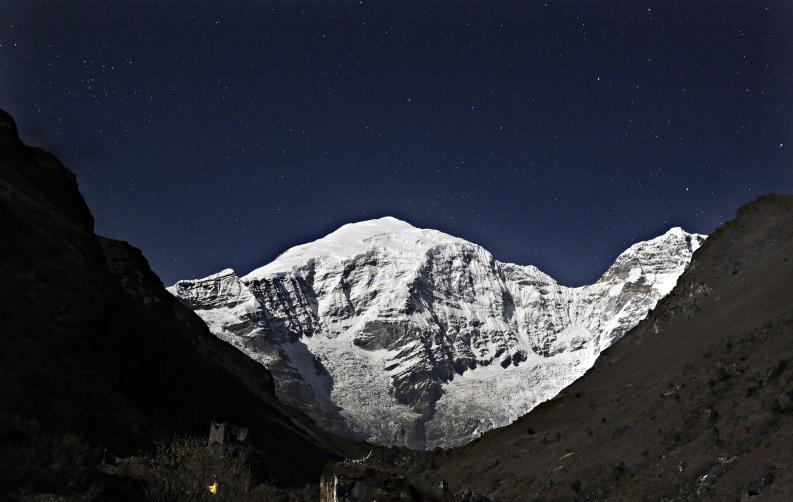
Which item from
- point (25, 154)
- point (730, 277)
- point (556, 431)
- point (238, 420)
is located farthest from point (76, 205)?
point (730, 277)

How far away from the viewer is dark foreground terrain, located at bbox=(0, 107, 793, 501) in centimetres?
2506

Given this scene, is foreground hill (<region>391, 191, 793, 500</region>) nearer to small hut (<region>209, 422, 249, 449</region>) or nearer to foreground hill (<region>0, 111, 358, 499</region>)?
foreground hill (<region>0, 111, 358, 499</region>)

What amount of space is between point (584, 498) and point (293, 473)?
4614 centimetres

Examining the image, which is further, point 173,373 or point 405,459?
point 405,459

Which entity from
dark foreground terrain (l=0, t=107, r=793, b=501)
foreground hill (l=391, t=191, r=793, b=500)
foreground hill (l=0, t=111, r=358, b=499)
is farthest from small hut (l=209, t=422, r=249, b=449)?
foreground hill (l=391, t=191, r=793, b=500)

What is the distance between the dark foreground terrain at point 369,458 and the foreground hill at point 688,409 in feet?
0.66

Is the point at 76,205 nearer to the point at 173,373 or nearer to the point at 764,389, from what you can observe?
the point at 173,373

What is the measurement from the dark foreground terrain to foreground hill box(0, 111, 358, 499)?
0.42ft

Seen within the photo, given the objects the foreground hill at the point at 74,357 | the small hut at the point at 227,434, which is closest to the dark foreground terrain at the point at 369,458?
the foreground hill at the point at 74,357

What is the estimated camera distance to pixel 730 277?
87.8 metres

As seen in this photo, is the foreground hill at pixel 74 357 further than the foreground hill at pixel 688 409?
No

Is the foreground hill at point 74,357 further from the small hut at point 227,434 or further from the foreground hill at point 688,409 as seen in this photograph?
the foreground hill at point 688,409

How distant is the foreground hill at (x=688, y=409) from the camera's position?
38906 mm

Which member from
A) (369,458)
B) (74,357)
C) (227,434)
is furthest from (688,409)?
(74,357)
